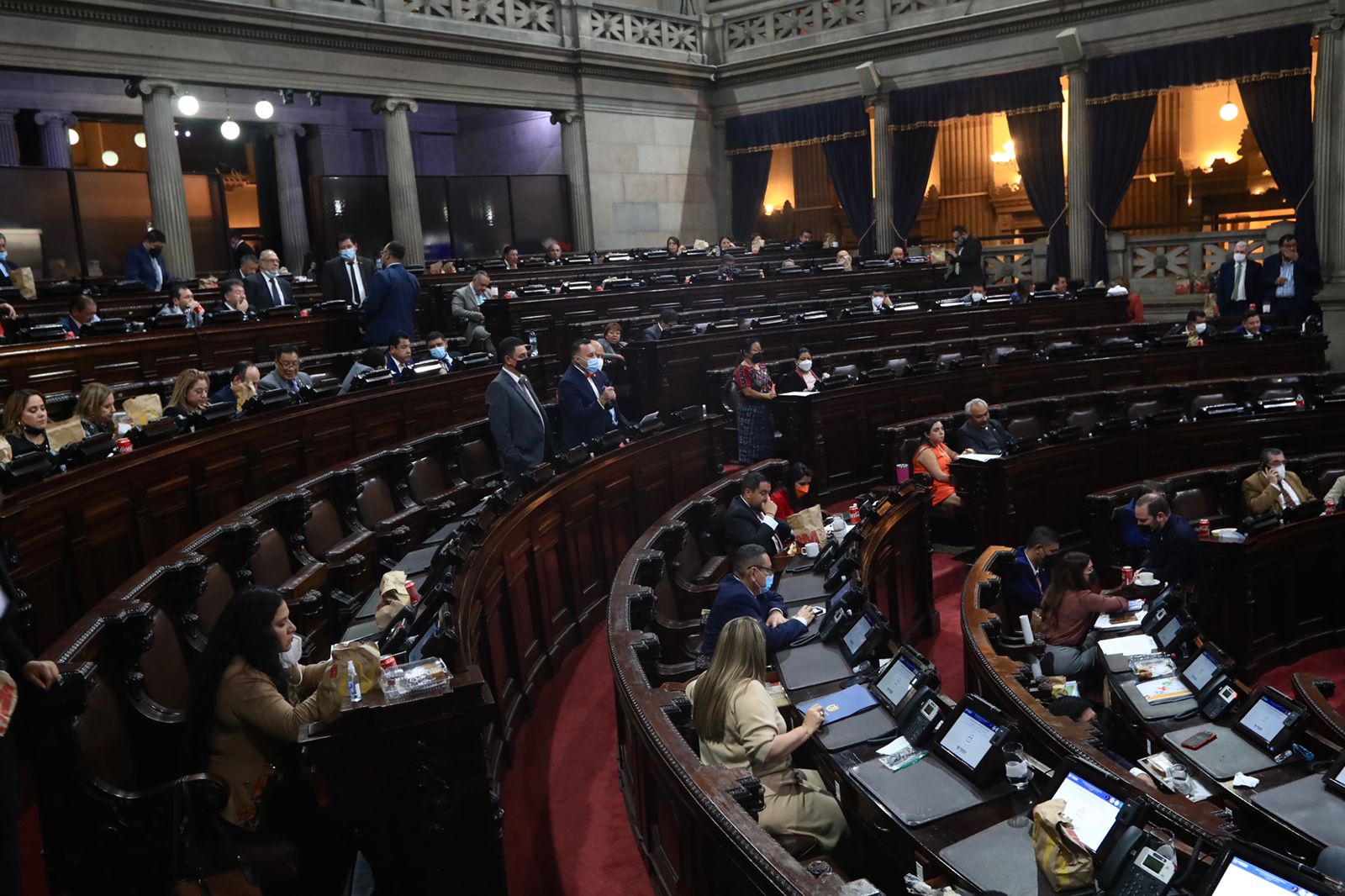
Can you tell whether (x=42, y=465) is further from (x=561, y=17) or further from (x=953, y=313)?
(x=561, y=17)

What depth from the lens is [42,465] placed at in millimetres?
5059

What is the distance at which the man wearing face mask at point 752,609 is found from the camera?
16.5ft

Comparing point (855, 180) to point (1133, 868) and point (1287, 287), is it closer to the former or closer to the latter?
point (1287, 287)

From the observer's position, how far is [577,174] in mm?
18594

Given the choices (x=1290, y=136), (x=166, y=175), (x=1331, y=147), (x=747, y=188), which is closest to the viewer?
(x=166, y=175)

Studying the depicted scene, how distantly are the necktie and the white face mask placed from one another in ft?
23.6

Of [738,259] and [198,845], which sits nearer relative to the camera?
[198,845]

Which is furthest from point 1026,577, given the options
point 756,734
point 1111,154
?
point 1111,154

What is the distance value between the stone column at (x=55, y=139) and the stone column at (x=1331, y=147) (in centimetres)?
1662

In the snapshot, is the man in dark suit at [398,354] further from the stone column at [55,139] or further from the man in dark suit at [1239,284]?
the man in dark suit at [1239,284]

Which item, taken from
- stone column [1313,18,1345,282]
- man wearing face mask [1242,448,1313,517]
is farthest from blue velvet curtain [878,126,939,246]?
man wearing face mask [1242,448,1313,517]

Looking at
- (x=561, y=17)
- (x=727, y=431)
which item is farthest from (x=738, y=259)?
(x=727, y=431)

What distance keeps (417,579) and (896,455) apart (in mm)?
5479

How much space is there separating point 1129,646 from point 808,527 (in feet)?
6.27
